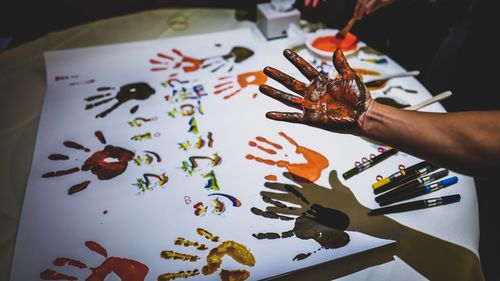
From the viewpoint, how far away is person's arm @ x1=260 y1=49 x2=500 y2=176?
650 mm

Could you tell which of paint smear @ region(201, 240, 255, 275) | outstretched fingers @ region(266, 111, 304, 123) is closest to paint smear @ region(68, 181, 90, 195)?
paint smear @ region(201, 240, 255, 275)

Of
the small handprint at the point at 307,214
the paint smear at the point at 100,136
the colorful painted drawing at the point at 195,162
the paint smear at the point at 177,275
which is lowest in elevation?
the paint smear at the point at 177,275

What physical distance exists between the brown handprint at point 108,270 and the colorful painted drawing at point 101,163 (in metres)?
0.24

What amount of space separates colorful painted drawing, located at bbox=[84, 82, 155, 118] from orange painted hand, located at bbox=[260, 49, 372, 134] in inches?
26.0

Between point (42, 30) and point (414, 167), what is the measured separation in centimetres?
290

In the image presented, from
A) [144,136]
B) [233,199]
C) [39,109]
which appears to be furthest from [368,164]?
[39,109]

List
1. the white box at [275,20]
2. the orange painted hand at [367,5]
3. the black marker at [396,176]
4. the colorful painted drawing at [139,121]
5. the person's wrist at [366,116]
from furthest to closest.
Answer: the white box at [275,20], the orange painted hand at [367,5], the colorful painted drawing at [139,121], the black marker at [396,176], the person's wrist at [366,116]

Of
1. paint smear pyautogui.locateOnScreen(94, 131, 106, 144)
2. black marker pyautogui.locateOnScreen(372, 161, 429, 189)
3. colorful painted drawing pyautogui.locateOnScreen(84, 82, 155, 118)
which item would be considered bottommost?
black marker pyautogui.locateOnScreen(372, 161, 429, 189)

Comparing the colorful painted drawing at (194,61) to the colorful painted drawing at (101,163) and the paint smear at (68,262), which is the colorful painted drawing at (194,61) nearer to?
the colorful painted drawing at (101,163)

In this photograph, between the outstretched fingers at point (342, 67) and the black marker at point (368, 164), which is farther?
the black marker at point (368, 164)

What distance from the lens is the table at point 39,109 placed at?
2.30 ft

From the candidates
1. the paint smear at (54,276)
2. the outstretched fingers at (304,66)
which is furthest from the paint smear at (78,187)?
the outstretched fingers at (304,66)

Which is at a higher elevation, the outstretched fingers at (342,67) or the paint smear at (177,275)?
the outstretched fingers at (342,67)

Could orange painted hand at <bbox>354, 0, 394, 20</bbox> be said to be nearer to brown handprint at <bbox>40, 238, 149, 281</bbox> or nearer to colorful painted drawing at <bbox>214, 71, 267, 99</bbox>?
colorful painted drawing at <bbox>214, 71, 267, 99</bbox>
